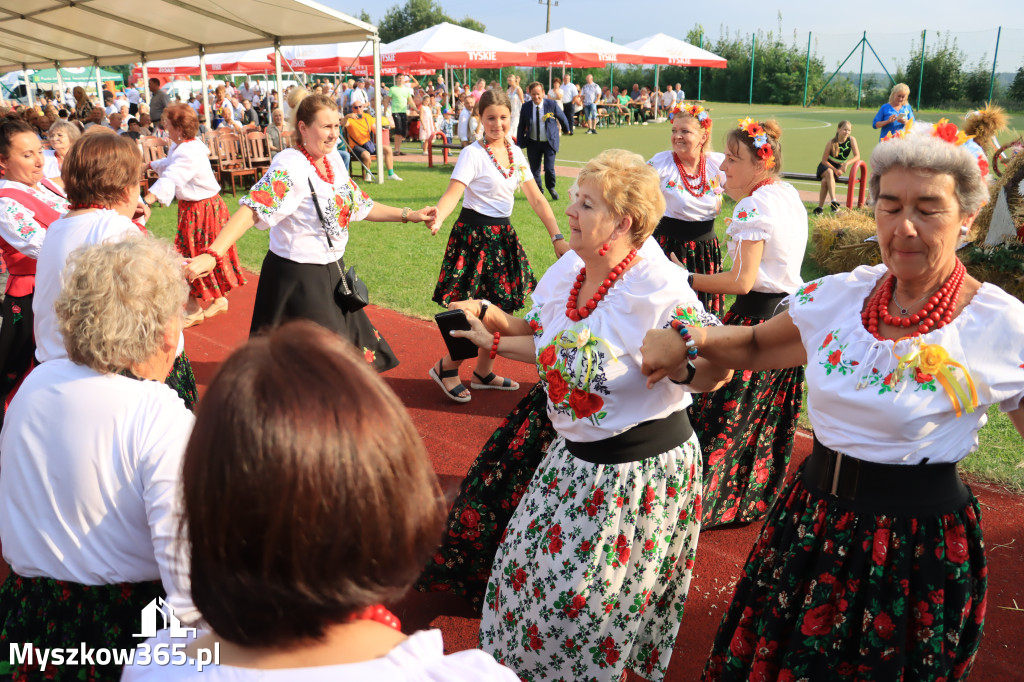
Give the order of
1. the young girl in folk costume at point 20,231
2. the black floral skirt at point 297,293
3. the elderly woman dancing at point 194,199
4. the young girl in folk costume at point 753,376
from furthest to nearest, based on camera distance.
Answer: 1. the elderly woman dancing at point 194,199
2. the black floral skirt at point 297,293
3. the young girl in folk costume at point 20,231
4. the young girl in folk costume at point 753,376

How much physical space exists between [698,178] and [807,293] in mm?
3231

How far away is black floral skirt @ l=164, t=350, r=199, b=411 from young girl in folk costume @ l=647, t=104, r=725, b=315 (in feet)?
10.6

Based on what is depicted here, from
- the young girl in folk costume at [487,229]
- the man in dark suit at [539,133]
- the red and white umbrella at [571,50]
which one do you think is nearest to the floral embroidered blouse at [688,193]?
the young girl in folk costume at [487,229]

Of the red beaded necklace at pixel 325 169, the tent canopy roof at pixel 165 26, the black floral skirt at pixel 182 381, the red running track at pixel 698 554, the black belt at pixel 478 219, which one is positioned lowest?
the red running track at pixel 698 554

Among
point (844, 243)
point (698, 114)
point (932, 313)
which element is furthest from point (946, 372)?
point (844, 243)

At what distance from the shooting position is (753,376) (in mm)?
3926

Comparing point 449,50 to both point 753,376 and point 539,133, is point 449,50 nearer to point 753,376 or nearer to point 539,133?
point 539,133

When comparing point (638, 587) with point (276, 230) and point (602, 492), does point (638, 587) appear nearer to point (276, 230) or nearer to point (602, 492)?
point (602, 492)

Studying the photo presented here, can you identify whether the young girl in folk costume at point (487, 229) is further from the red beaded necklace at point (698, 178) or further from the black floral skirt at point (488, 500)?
the black floral skirt at point (488, 500)

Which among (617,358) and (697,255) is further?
(697,255)

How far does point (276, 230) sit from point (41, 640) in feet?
9.65

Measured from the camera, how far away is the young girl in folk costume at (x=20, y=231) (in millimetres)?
4277

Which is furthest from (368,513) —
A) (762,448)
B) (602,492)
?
(762,448)

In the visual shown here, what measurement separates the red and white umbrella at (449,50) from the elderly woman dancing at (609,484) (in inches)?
823
